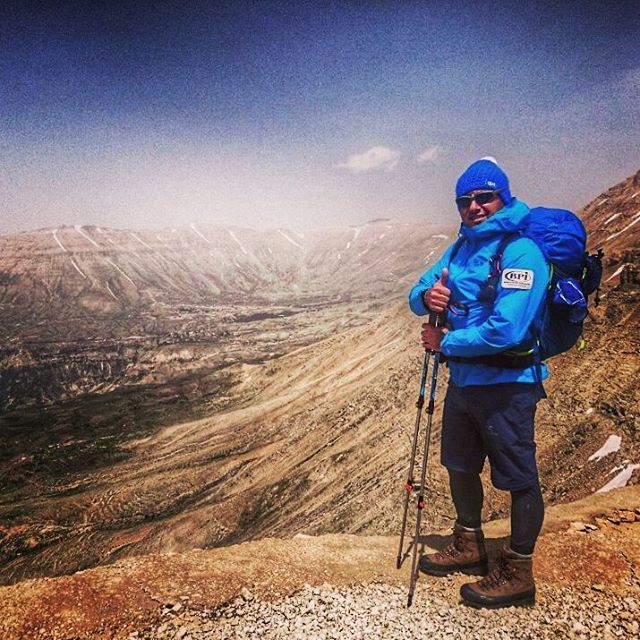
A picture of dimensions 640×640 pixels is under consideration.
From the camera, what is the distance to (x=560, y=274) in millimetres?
2811

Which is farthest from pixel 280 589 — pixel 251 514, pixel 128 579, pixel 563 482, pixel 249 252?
pixel 249 252

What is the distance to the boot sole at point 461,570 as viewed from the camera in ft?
11.4

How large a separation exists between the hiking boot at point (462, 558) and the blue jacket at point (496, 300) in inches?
58.9

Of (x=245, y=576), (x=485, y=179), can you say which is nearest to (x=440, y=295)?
(x=485, y=179)

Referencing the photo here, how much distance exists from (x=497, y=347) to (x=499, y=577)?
1904 millimetres

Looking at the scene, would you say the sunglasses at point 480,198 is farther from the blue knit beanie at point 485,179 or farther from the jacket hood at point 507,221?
the jacket hood at point 507,221

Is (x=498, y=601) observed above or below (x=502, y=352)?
below

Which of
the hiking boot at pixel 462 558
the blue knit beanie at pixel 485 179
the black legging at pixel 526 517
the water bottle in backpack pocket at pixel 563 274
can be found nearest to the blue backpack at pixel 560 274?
the water bottle in backpack pocket at pixel 563 274

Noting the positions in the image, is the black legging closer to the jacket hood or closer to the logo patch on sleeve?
the logo patch on sleeve

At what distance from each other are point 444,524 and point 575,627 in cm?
714

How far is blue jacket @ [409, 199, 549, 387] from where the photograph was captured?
2.64 metres

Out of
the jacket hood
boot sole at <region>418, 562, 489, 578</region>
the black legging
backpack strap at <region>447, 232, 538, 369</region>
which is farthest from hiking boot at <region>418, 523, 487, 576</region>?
the jacket hood

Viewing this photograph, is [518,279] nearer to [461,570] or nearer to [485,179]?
[485,179]

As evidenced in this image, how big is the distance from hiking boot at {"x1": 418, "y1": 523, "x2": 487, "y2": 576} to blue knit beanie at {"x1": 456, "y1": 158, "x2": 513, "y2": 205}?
115 inches
